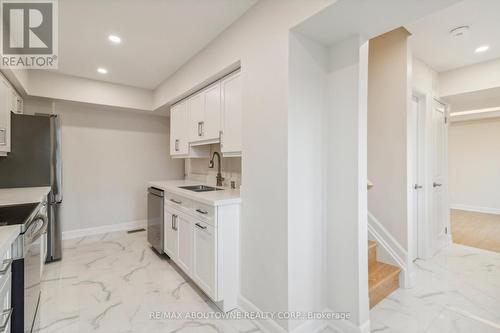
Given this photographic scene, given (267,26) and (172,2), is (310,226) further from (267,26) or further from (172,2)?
(172,2)

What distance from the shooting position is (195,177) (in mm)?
3975

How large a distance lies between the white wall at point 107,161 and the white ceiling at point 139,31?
1.00m

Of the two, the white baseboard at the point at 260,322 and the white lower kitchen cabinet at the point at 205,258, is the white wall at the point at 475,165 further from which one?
the white lower kitchen cabinet at the point at 205,258

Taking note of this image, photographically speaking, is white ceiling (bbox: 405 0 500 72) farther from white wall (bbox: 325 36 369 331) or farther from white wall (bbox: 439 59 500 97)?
white wall (bbox: 325 36 369 331)

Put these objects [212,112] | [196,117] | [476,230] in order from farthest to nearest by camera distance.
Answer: [476,230]
[196,117]
[212,112]

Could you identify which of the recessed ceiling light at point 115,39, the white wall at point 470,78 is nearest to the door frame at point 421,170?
the white wall at point 470,78

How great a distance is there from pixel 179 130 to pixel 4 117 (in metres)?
1.83

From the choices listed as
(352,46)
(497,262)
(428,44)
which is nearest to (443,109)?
(428,44)

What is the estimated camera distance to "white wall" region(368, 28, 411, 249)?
7.70 feet

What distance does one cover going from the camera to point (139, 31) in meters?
2.30

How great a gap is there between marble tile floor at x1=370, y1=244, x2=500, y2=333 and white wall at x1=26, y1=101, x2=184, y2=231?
13.7 ft

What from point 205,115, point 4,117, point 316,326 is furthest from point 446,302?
point 4,117

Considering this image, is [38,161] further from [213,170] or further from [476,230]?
[476,230]

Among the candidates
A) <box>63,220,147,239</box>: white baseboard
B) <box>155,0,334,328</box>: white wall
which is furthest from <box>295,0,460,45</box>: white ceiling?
<box>63,220,147,239</box>: white baseboard
